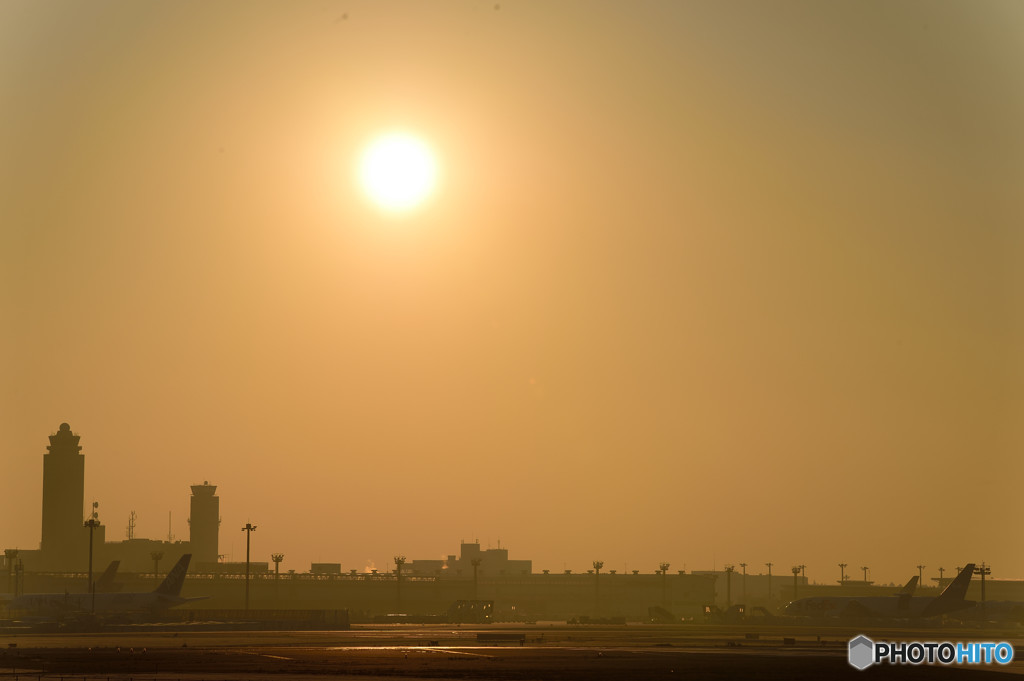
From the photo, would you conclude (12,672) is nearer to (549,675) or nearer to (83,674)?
(83,674)

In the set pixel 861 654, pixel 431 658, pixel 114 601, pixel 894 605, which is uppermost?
pixel 431 658

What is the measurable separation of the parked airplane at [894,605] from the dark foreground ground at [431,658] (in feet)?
93.1

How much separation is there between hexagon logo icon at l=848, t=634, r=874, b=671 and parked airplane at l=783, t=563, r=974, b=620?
4691cm

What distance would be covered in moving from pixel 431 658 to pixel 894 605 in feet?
275

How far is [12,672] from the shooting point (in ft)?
198

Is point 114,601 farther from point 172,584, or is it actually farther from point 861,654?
point 861,654

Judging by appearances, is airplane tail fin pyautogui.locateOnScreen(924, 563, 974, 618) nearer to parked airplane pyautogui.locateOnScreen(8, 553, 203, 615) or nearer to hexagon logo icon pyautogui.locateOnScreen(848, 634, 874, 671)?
hexagon logo icon pyautogui.locateOnScreen(848, 634, 874, 671)

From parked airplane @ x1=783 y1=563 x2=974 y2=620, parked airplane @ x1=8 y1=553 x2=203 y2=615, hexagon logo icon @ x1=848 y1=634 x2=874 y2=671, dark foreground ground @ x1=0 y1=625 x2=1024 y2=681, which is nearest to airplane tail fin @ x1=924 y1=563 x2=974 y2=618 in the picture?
parked airplane @ x1=783 y1=563 x2=974 y2=620

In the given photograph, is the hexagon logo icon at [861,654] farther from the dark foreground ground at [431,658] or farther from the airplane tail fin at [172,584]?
the airplane tail fin at [172,584]

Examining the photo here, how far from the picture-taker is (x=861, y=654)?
257ft

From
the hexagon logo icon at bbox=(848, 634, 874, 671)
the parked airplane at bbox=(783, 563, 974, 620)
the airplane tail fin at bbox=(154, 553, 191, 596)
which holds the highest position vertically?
the airplane tail fin at bbox=(154, 553, 191, 596)

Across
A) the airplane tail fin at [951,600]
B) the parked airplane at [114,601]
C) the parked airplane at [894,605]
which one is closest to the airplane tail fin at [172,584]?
the parked airplane at [114,601]

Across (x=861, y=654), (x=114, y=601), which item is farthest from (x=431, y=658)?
(x=114, y=601)

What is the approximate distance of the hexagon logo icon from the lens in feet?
227
